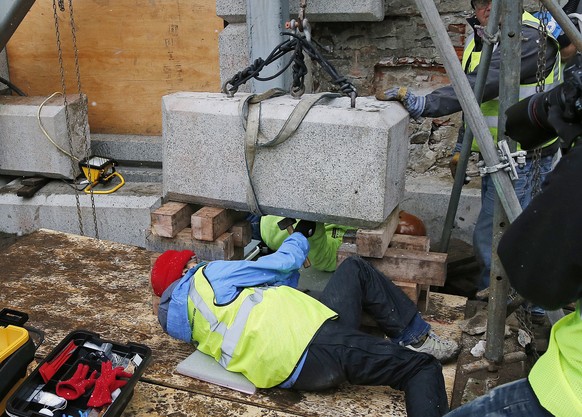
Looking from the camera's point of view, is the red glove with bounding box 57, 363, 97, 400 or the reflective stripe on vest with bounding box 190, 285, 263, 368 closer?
the red glove with bounding box 57, 363, 97, 400

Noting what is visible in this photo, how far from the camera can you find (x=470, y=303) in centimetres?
394

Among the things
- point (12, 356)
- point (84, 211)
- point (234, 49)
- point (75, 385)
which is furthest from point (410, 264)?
point (84, 211)

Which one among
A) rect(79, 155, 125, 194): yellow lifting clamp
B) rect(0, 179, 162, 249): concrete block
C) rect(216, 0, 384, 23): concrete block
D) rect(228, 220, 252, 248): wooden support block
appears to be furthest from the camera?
rect(79, 155, 125, 194): yellow lifting clamp

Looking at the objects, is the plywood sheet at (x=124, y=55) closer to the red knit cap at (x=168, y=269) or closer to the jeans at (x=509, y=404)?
the red knit cap at (x=168, y=269)

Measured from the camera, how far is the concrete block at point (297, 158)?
331 centimetres

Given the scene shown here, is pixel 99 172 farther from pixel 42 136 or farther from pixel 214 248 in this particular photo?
pixel 214 248

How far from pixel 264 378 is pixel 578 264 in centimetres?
175

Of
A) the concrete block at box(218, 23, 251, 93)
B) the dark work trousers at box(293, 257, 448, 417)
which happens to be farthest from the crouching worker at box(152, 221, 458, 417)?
the concrete block at box(218, 23, 251, 93)

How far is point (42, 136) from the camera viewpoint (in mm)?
6199

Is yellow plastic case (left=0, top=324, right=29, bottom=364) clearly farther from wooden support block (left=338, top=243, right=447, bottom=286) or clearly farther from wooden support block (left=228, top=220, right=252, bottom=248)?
wooden support block (left=338, top=243, right=447, bottom=286)

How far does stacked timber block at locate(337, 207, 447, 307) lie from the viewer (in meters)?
3.46

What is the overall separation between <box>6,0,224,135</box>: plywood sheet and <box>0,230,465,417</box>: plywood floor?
77.4 inches

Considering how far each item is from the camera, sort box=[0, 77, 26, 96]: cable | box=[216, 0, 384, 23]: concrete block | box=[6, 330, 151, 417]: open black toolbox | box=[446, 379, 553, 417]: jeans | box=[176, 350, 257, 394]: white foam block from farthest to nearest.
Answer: box=[0, 77, 26, 96]: cable < box=[216, 0, 384, 23]: concrete block < box=[176, 350, 257, 394]: white foam block < box=[6, 330, 151, 417]: open black toolbox < box=[446, 379, 553, 417]: jeans

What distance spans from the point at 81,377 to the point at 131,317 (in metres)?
0.95
